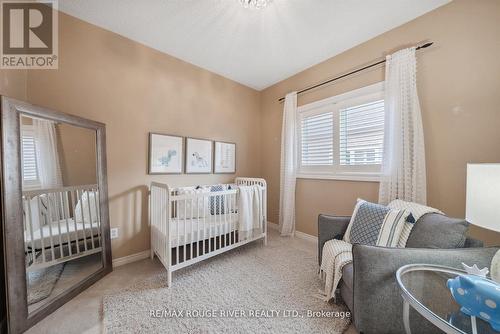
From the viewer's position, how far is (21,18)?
162 centimetres

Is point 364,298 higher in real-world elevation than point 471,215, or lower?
lower

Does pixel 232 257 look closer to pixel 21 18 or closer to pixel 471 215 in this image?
pixel 471 215

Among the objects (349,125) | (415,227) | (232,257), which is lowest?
(232,257)

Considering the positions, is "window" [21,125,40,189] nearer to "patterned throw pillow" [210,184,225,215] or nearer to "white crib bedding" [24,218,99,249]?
"white crib bedding" [24,218,99,249]

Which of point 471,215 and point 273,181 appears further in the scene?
point 273,181

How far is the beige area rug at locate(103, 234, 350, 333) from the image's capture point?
1.29 meters

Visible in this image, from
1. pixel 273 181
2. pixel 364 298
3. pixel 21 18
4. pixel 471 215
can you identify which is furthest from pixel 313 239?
pixel 21 18

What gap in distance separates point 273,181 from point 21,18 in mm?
3332

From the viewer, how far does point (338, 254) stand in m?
1.46

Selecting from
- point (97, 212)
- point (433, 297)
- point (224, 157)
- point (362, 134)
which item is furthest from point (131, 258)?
point (362, 134)

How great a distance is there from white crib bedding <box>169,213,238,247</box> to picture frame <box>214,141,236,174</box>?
95 cm

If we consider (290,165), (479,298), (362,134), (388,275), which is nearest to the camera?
(479,298)

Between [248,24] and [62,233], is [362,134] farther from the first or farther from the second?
[62,233]

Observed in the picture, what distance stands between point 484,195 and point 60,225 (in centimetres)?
282
